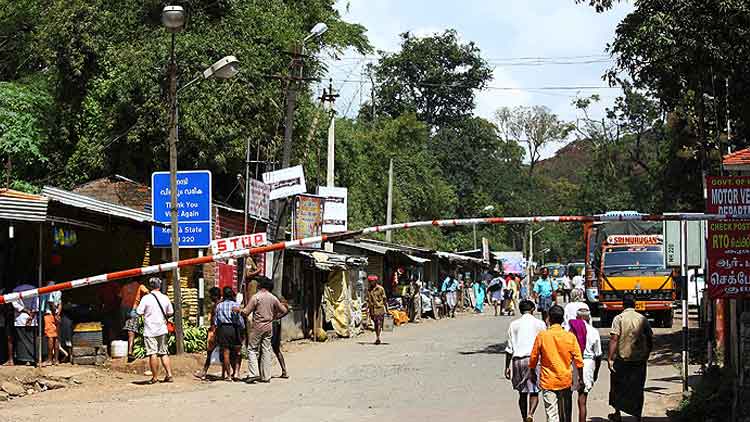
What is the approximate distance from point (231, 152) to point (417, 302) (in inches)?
561

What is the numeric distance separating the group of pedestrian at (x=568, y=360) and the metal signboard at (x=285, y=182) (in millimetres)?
10571

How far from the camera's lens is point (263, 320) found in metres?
17.6

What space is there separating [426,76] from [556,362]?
221 ft

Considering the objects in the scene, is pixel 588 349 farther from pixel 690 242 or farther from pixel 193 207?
pixel 193 207

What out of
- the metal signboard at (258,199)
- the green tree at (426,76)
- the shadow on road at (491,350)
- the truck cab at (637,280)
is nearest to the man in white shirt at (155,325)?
the metal signboard at (258,199)

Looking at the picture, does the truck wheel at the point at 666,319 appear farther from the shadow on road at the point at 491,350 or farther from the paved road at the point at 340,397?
the paved road at the point at 340,397

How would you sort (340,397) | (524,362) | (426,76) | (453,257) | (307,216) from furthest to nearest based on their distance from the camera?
(426,76), (453,257), (307,216), (340,397), (524,362)

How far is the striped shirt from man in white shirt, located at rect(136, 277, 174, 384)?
826 mm

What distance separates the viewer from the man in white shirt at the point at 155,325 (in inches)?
675

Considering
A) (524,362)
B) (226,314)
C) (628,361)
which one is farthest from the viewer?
(226,314)

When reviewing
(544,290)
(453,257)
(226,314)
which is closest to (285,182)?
(226,314)

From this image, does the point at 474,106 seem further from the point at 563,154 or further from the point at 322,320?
the point at 322,320

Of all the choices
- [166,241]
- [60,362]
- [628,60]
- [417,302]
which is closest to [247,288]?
[166,241]

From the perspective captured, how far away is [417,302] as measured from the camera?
1662 inches
